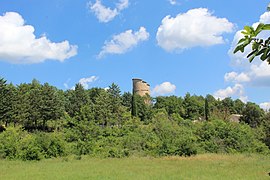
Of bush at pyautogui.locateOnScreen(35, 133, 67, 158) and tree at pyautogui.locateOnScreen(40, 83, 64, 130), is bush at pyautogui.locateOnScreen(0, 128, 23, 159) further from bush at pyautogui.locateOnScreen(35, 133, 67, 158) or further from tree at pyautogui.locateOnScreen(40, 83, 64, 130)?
tree at pyautogui.locateOnScreen(40, 83, 64, 130)

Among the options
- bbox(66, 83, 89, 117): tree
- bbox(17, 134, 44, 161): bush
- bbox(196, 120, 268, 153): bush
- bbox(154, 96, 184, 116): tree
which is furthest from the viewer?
bbox(154, 96, 184, 116): tree

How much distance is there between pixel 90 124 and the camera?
28.2 metres

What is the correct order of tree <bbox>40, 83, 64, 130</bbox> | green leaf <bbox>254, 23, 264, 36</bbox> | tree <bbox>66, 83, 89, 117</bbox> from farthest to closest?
tree <bbox>66, 83, 89, 117</bbox>
tree <bbox>40, 83, 64, 130</bbox>
green leaf <bbox>254, 23, 264, 36</bbox>

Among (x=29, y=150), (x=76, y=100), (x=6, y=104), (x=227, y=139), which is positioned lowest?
(x=29, y=150)

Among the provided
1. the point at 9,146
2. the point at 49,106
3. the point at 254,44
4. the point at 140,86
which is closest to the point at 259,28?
the point at 254,44

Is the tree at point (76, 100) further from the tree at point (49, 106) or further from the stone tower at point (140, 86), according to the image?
the stone tower at point (140, 86)

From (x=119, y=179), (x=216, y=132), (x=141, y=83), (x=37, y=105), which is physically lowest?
(x=119, y=179)

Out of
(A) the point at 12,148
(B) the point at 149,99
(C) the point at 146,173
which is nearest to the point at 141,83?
(B) the point at 149,99

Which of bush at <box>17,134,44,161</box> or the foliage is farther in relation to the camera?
bush at <box>17,134,44,161</box>

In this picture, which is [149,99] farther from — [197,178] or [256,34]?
[256,34]

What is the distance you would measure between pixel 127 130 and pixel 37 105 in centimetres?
1892

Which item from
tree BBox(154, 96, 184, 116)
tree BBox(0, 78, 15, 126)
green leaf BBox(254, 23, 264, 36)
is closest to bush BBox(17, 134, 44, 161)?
tree BBox(0, 78, 15, 126)

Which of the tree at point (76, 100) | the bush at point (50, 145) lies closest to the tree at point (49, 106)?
the tree at point (76, 100)

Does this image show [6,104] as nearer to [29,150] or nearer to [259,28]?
[29,150]
